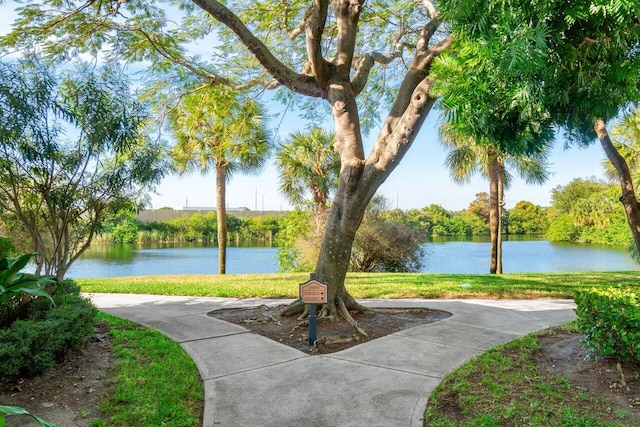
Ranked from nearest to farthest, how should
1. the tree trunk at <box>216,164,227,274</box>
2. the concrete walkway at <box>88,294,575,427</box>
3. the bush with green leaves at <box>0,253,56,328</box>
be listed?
1. the concrete walkway at <box>88,294,575,427</box>
2. the bush with green leaves at <box>0,253,56,328</box>
3. the tree trunk at <box>216,164,227,274</box>

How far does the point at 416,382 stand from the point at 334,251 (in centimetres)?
288

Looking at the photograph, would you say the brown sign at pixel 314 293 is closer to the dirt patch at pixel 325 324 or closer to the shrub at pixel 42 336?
the dirt patch at pixel 325 324

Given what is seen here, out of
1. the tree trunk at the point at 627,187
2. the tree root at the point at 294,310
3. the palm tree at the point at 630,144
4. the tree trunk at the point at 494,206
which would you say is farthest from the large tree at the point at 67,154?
the palm tree at the point at 630,144

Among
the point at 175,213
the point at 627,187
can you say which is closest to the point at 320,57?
the point at 627,187

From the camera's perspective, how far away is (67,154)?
6082 mm

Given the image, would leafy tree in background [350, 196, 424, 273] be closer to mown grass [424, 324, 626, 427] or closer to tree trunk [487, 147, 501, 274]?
tree trunk [487, 147, 501, 274]

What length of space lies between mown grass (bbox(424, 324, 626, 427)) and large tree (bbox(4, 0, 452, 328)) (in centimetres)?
275

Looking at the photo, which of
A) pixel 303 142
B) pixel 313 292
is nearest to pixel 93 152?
pixel 313 292

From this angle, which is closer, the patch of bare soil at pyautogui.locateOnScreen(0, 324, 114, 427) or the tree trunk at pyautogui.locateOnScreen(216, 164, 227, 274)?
the patch of bare soil at pyautogui.locateOnScreen(0, 324, 114, 427)

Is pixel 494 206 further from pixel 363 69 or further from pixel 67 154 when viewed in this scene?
pixel 67 154

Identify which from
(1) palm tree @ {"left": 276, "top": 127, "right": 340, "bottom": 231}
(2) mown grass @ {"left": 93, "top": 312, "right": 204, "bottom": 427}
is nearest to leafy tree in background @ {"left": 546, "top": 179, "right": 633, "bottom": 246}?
(1) palm tree @ {"left": 276, "top": 127, "right": 340, "bottom": 231}

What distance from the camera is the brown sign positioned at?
18.2 ft

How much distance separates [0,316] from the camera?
4.52 m

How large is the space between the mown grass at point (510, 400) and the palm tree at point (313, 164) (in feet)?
48.8
